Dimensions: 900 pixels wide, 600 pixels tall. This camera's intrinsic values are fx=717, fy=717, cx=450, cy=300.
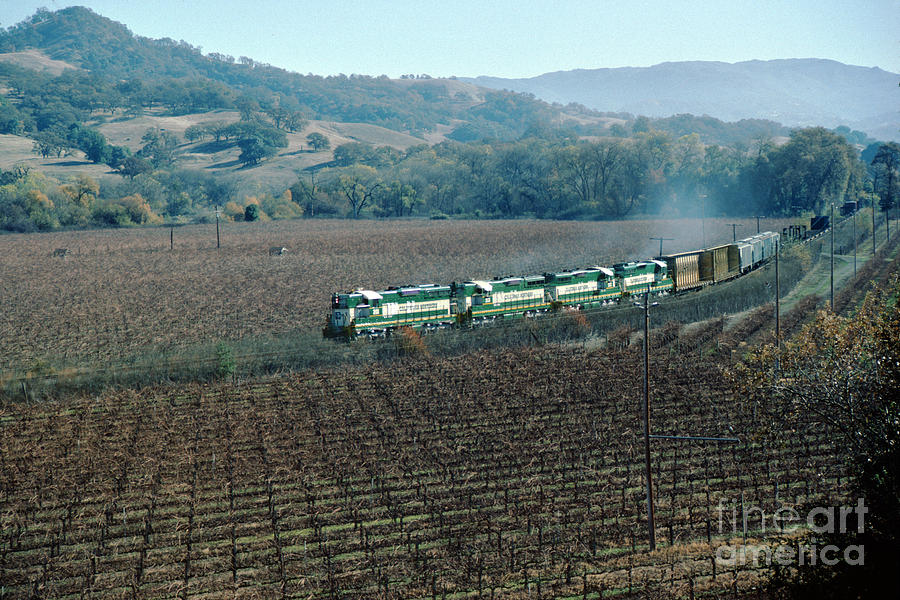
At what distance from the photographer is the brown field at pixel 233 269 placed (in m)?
46.5

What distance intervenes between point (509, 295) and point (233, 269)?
3810cm

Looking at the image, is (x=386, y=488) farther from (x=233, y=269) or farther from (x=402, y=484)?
(x=233, y=269)

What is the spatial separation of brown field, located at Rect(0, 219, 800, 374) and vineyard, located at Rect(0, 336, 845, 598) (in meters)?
12.3

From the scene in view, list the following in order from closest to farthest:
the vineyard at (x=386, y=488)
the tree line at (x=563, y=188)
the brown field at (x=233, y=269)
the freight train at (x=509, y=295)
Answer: the vineyard at (x=386, y=488) → the freight train at (x=509, y=295) → the brown field at (x=233, y=269) → the tree line at (x=563, y=188)

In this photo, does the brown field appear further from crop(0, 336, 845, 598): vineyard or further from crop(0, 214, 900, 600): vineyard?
crop(0, 336, 845, 598): vineyard

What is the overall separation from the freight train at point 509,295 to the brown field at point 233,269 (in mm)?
6545

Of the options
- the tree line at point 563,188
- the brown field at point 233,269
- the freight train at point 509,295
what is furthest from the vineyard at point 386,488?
the tree line at point 563,188

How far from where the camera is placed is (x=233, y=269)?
7544 cm

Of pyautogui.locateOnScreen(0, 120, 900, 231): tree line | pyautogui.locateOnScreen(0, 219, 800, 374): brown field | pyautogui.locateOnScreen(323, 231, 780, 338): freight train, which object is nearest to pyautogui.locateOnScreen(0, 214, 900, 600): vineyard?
pyautogui.locateOnScreen(323, 231, 780, 338): freight train

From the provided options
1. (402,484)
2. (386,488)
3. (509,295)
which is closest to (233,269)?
(509,295)

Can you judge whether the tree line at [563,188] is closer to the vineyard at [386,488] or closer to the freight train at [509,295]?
the freight train at [509,295]

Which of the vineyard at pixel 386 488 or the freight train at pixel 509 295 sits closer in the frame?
the vineyard at pixel 386 488

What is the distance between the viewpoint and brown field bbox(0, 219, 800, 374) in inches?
1831

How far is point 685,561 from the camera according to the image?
19266 millimetres
